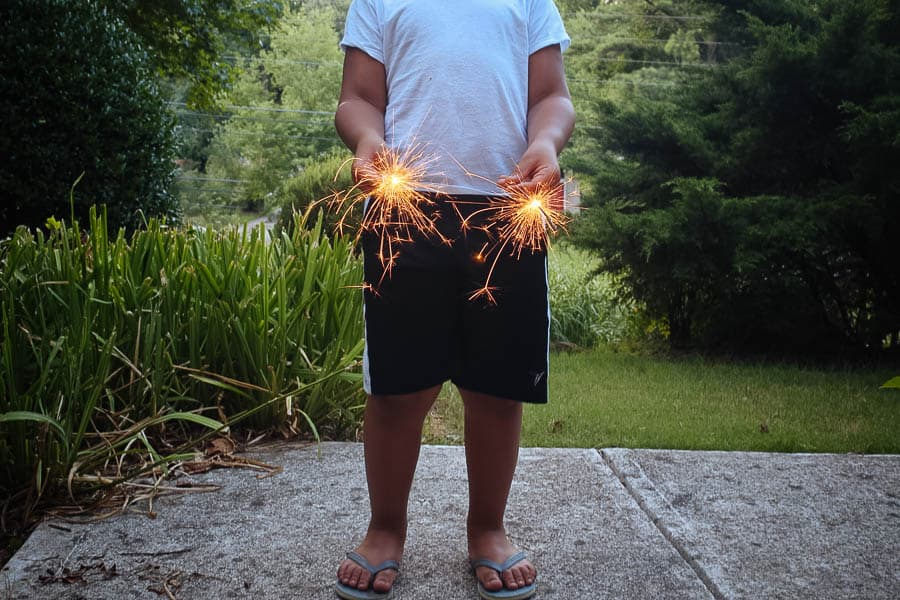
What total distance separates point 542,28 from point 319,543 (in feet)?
5.03

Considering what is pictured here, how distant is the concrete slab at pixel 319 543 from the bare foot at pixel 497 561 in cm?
6

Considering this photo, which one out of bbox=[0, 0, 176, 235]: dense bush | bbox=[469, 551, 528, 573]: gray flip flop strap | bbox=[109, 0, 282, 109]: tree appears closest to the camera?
bbox=[469, 551, 528, 573]: gray flip flop strap

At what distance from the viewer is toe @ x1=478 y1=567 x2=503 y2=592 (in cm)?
219

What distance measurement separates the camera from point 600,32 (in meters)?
26.6

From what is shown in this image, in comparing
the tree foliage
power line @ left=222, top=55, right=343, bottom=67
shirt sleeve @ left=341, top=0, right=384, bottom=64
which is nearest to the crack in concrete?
shirt sleeve @ left=341, top=0, right=384, bottom=64

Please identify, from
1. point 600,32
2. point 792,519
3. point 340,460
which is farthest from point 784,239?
point 600,32

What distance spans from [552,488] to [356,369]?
43.5 inches

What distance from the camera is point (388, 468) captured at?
7.55 feet

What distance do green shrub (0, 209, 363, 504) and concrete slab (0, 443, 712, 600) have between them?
276mm

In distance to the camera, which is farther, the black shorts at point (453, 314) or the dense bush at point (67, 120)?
the dense bush at point (67, 120)

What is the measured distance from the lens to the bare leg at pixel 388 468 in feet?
7.41

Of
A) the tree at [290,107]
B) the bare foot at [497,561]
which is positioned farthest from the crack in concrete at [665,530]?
the tree at [290,107]

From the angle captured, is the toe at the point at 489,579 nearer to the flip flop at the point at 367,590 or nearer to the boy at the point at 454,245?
the boy at the point at 454,245

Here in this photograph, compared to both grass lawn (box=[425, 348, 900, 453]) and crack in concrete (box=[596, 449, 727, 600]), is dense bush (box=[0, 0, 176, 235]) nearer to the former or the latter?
grass lawn (box=[425, 348, 900, 453])
